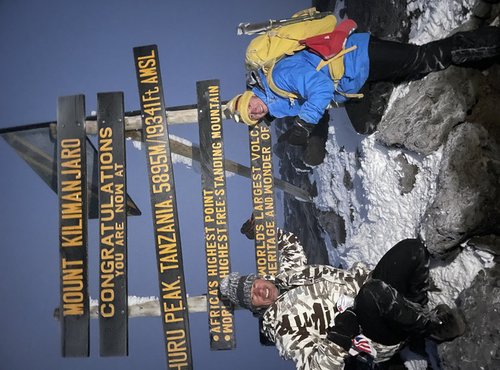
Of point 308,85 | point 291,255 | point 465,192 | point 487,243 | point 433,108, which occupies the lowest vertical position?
point 487,243

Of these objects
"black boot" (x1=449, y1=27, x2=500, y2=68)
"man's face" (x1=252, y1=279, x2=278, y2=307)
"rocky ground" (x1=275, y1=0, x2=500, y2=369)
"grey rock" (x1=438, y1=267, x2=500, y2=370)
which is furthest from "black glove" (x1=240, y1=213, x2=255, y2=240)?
"black boot" (x1=449, y1=27, x2=500, y2=68)

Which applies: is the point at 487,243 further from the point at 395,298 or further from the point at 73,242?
the point at 73,242

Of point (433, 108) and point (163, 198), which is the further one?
point (163, 198)

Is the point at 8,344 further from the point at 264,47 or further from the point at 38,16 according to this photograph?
the point at 264,47

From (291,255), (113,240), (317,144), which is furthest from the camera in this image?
(317,144)

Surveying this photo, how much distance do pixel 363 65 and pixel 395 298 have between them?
6.55 feet

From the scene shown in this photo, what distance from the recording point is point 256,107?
3.94m

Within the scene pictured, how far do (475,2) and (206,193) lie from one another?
3698mm

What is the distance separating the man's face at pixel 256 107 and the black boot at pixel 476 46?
1675 mm

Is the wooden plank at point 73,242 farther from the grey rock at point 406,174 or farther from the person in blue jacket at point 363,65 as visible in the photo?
the grey rock at point 406,174

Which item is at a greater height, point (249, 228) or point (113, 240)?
point (249, 228)

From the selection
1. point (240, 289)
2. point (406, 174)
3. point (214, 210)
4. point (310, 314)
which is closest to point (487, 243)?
point (406, 174)

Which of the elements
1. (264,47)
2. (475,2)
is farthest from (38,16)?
(475,2)

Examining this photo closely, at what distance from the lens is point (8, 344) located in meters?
5.81
